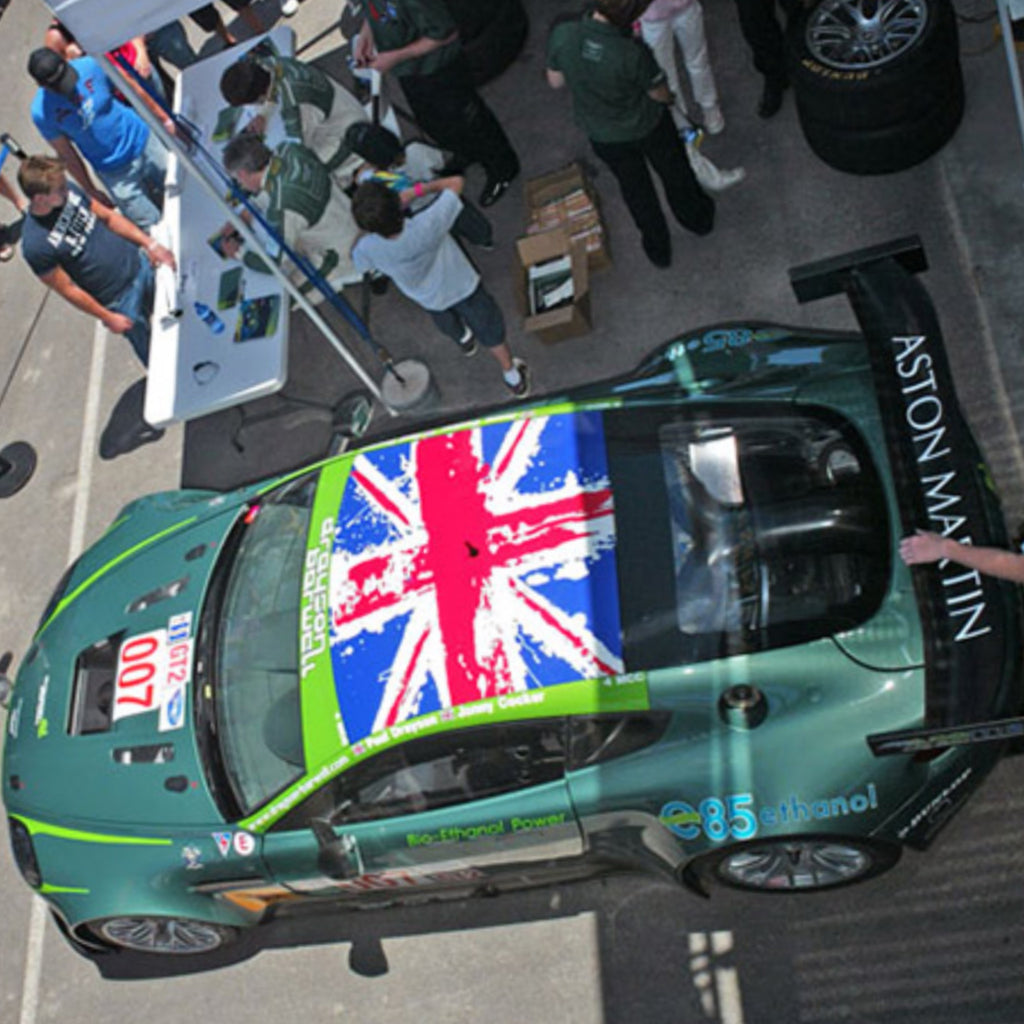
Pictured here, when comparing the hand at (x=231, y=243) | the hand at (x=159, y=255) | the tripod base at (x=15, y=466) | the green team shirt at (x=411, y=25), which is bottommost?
the tripod base at (x=15, y=466)

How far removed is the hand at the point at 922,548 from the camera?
13.4ft

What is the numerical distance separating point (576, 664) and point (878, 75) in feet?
11.5

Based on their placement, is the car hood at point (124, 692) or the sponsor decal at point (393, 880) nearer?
the sponsor decal at point (393, 880)

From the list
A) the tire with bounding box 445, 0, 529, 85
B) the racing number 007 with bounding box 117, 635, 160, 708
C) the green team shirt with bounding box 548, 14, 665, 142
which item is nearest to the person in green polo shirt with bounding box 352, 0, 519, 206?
the tire with bounding box 445, 0, 529, 85

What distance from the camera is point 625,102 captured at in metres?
5.77

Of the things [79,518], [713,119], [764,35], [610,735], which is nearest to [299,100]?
[713,119]

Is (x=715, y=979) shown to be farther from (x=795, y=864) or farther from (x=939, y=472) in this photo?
(x=939, y=472)

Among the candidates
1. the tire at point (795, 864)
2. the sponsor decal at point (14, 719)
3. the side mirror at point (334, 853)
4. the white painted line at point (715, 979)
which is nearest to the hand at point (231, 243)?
the sponsor decal at point (14, 719)

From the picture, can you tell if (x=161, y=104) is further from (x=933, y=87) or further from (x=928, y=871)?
(x=928, y=871)

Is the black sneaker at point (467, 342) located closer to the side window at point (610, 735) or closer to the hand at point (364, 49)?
the hand at point (364, 49)

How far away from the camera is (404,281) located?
241 inches

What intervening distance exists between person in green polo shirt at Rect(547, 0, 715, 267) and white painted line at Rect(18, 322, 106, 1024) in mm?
3859

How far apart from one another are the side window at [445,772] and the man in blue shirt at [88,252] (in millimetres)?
3726

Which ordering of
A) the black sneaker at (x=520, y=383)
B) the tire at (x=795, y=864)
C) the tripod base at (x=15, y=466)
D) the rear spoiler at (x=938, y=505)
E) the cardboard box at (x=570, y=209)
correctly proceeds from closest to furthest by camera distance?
the rear spoiler at (x=938, y=505) → the tire at (x=795, y=864) → the black sneaker at (x=520, y=383) → the cardboard box at (x=570, y=209) → the tripod base at (x=15, y=466)
